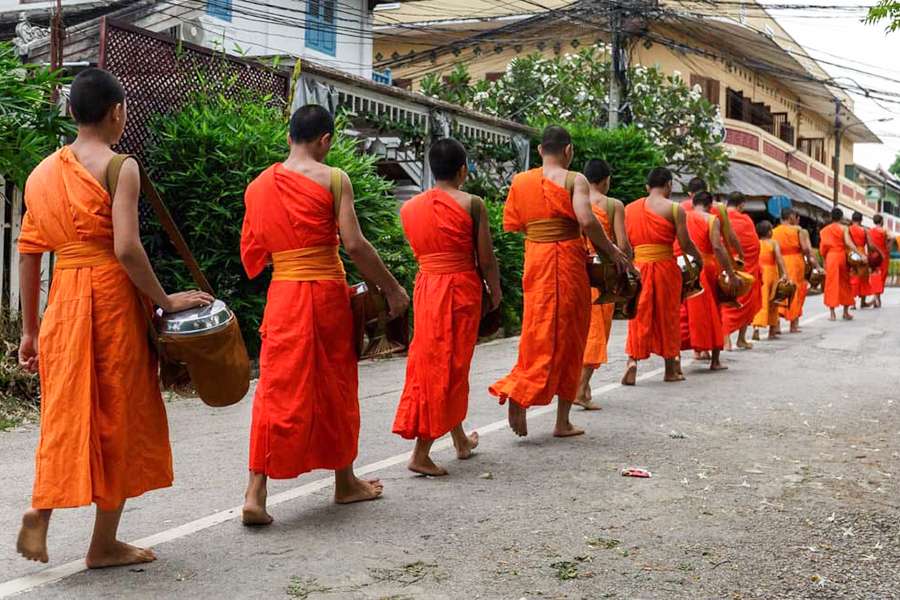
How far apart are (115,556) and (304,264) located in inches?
58.9

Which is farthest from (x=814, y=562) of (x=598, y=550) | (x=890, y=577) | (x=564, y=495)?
(x=564, y=495)

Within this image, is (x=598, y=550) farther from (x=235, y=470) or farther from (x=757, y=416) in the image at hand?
(x=757, y=416)

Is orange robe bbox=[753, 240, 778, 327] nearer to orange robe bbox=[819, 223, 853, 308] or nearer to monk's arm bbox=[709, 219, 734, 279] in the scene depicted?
monk's arm bbox=[709, 219, 734, 279]

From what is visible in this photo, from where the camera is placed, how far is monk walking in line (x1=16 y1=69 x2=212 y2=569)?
4.10 m

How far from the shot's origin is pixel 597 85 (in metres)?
24.5

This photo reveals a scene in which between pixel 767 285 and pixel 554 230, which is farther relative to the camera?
pixel 767 285

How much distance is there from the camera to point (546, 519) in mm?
5105

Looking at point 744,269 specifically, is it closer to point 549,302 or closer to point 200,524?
point 549,302

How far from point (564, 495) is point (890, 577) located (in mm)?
1708

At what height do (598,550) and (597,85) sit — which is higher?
(597,85)

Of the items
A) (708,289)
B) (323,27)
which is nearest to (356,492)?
(708,289)

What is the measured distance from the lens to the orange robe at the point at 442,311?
6.11 metres

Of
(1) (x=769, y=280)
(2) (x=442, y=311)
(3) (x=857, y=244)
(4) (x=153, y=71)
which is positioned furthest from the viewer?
(3) (x=857, y=244)

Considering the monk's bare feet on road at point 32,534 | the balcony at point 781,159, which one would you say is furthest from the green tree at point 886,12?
the balcony at point 781,159
